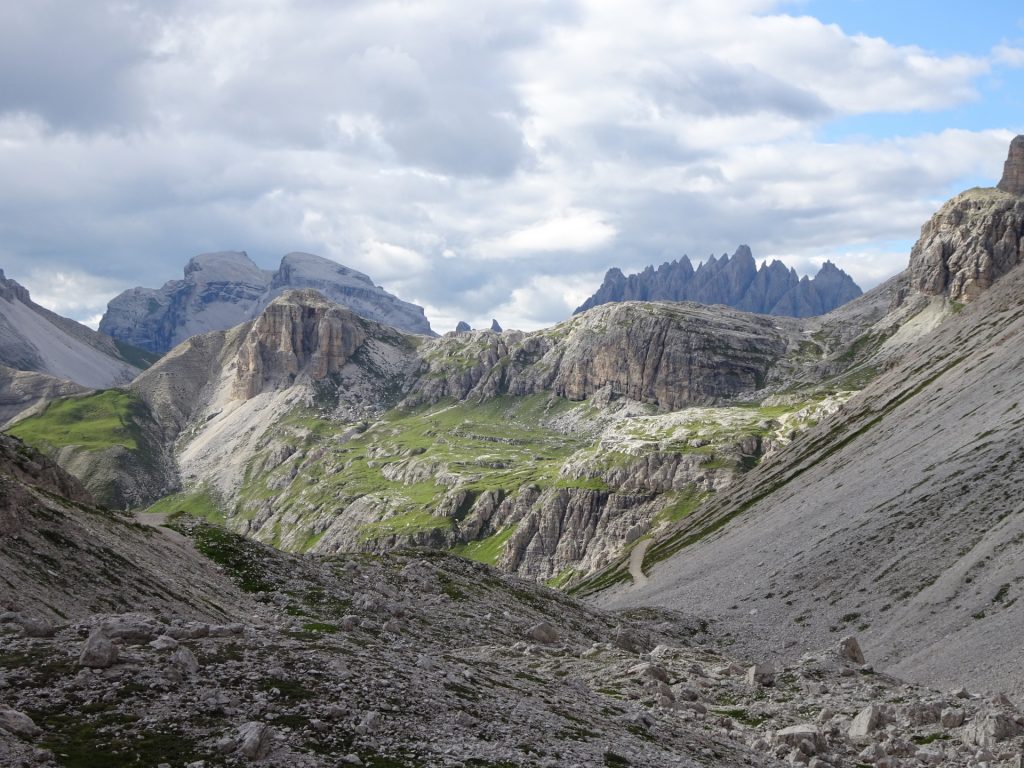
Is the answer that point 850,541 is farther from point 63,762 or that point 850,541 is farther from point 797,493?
point 63,762

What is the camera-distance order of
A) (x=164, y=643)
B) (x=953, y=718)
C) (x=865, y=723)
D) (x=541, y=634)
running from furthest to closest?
(x=541, y=634) → (x=865, y=723) → (x=953, y=718) → (x=164, y=643)

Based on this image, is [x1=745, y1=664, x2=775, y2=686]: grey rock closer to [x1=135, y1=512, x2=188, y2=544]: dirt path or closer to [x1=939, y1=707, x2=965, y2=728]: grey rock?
[x1=939, y1=707, x2=965, y2=728]: grey rock

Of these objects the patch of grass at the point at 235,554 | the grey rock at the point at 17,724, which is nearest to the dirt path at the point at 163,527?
the patch of grass at the point at 235,554

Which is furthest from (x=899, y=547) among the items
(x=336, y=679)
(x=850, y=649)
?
(x=336, y=679)

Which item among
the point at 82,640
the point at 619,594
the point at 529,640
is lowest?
the point at 619,594

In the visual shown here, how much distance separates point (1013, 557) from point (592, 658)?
55.5m

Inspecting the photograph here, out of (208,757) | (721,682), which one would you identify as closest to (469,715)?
(208,757)

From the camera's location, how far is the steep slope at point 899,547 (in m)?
86.7

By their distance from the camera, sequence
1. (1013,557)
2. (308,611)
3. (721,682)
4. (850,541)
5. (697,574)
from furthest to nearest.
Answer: (697,574), (850,541), (1013,557), (308,611), (721,682)

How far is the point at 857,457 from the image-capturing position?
170 metres

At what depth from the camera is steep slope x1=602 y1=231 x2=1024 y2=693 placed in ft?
284

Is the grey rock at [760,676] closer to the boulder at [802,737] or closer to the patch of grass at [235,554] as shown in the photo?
the boulder at [802,737]

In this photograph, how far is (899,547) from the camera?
374ft

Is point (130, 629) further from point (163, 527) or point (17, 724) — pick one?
point (163, 527)
